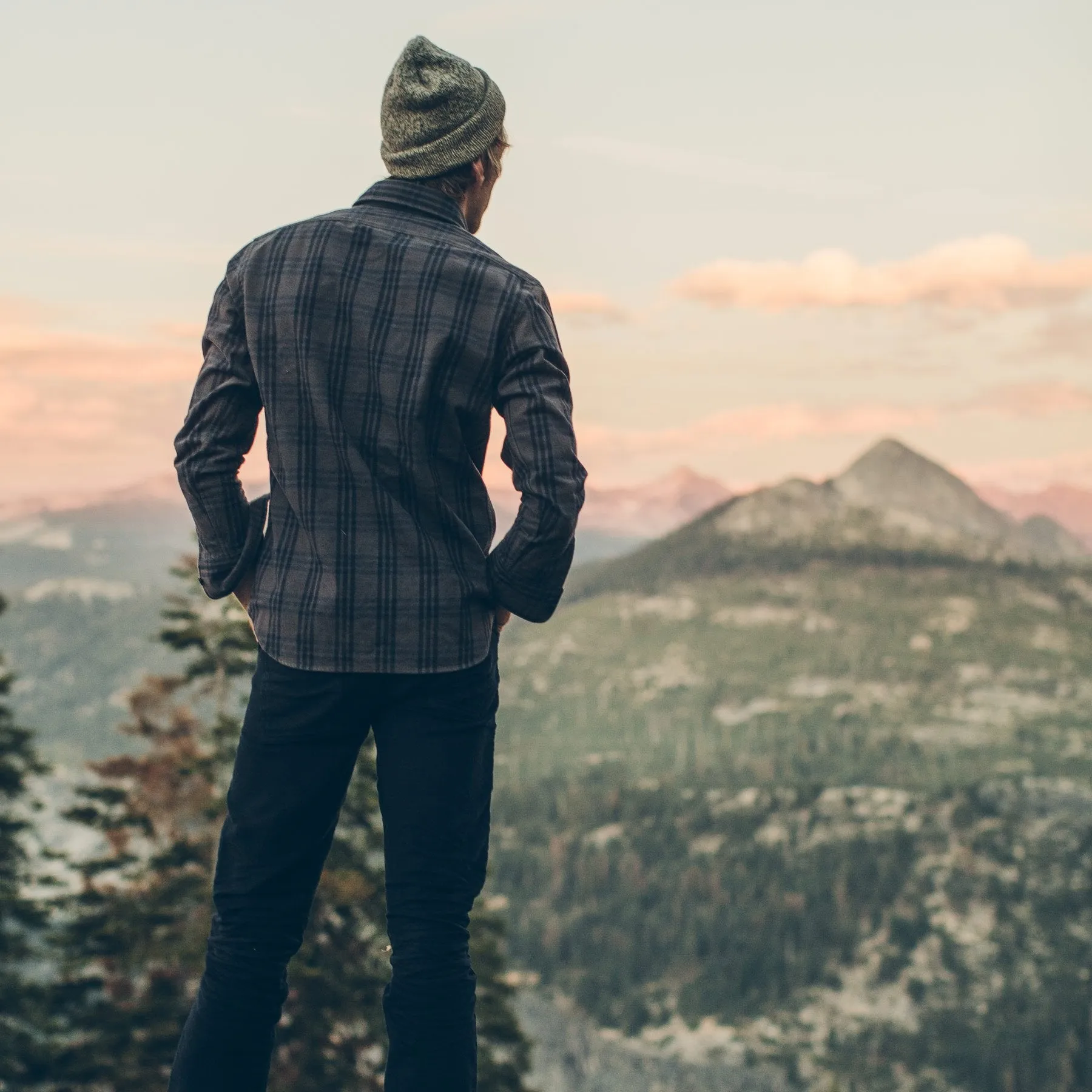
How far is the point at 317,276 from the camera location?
318 centimetres

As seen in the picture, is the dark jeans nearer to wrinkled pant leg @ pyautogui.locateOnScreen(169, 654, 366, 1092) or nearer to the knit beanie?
wrinkled pant leg @ pyautogui.locateOnScreen(169, 654, 366, 1092)

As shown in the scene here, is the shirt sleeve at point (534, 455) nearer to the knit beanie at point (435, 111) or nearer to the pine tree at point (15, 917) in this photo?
the knit beanie at point (435, 111)

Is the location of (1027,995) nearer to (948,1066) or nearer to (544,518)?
(948,1066)

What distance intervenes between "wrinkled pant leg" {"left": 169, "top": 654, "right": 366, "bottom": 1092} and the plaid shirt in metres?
0.13

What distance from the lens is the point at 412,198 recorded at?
11.0ft

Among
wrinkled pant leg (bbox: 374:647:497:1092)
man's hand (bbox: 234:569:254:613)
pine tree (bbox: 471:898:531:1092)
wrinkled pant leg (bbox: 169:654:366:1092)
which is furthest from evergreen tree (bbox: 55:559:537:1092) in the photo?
wrinkled pant leg (bbox: 374:647:497:1092)

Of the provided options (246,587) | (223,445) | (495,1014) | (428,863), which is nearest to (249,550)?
(246,587)

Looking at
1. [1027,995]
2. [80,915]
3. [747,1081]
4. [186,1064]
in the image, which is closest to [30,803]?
[80,915]

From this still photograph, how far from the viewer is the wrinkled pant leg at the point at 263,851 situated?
10.4 ft

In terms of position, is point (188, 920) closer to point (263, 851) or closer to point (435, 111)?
point (263, 851)

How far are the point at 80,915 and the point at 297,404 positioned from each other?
1060 inches

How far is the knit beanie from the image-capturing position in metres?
3.28

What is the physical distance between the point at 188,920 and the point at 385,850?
24.6 meters

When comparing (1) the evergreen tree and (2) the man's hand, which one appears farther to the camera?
(1) the evergreen tree
